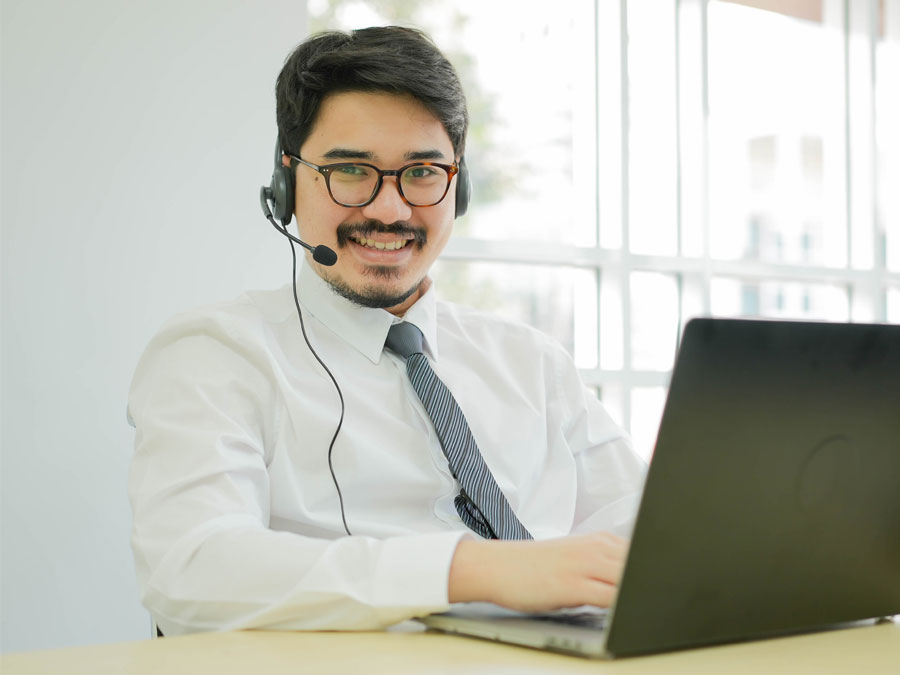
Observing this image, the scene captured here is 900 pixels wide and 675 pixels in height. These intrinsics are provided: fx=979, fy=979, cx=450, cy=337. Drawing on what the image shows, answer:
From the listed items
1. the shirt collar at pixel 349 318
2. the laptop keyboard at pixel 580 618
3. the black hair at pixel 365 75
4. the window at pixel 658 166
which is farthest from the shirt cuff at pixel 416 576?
the window at pixel 658 166

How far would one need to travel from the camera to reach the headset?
147 centimetres

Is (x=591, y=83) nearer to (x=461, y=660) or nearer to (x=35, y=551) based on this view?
(x=35, y=551)

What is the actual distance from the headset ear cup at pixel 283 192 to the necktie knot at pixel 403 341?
26 centimetres

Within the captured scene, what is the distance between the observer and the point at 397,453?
1516 millimetres

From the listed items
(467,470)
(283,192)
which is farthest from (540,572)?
(283,192)

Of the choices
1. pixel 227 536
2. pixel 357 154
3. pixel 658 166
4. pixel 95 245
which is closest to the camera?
pixel 227 536

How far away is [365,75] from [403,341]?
438mm

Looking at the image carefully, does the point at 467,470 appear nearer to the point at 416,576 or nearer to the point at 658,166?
the point at 416,576

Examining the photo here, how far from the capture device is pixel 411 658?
812 mm

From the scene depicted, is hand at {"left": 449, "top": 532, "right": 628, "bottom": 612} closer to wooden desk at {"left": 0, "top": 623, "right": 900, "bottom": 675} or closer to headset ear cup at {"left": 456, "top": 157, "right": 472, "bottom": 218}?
wooden desk at {"left": 0, "top": 623, "right": 900, "bottom": 675}

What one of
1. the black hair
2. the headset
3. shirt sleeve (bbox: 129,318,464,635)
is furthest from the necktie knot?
the black hair

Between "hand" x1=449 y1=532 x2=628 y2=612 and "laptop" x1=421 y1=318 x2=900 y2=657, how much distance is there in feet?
0.09

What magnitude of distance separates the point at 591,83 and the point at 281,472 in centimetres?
218

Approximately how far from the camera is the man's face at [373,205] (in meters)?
1.59
